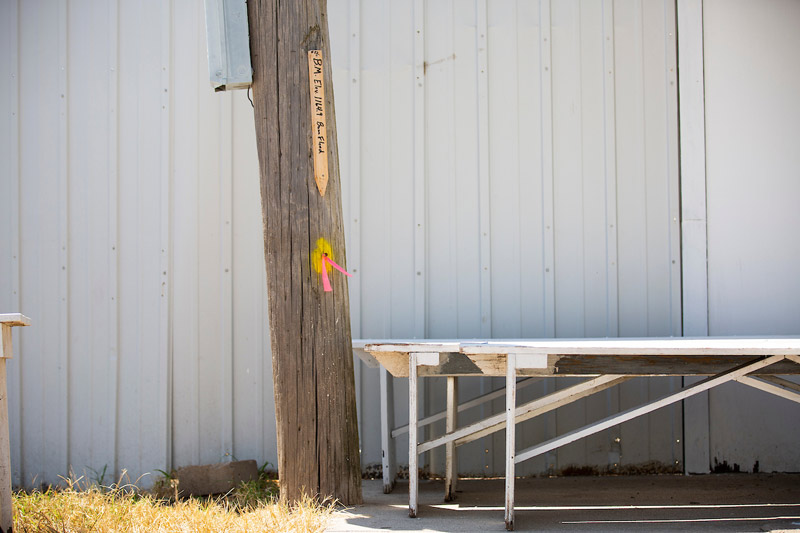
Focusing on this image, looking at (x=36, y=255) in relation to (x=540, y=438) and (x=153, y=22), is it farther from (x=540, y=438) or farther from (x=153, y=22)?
(x=540, y=438)

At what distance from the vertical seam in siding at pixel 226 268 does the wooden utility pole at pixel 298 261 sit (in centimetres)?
137

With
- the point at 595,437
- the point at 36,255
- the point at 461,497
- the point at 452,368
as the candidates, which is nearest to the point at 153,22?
the point at 36,255

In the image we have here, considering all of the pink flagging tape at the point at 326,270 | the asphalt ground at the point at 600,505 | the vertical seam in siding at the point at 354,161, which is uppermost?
the vertical seam in siding at the point at 354,161

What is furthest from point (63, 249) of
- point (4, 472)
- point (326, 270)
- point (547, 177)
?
point (547, 177)

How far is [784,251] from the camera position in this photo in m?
5.79

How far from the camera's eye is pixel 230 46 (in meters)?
4.45

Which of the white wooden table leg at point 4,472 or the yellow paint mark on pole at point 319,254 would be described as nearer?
the white wooden table leg at point 4,472

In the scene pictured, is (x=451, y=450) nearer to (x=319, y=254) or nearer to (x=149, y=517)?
(x=319, y=254)

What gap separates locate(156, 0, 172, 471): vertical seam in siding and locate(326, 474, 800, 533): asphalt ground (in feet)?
5.15

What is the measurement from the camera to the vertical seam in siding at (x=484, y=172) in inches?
227

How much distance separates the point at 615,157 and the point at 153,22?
11.8ft

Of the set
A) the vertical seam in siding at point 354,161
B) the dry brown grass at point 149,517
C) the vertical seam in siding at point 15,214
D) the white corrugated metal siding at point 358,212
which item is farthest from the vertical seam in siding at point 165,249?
the vertical seam in siding at point 354,161

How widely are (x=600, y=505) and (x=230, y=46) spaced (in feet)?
11.4

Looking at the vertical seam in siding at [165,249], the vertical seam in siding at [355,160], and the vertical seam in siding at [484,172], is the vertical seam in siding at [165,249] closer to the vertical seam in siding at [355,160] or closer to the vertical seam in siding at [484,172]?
the vertical seam in siding at [355,160]
